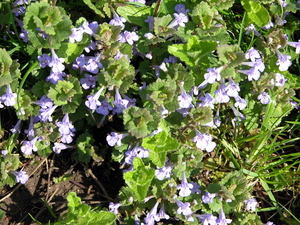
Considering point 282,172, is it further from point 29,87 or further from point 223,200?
point 29,87

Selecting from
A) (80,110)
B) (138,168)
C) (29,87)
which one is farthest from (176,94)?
(29,87)

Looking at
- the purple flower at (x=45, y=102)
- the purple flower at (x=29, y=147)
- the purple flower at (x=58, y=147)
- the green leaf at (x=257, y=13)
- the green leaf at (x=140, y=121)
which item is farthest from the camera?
the green leaf at (x=257, y=13)

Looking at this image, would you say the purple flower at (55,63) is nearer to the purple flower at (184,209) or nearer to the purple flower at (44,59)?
the purple flower at (44,59)

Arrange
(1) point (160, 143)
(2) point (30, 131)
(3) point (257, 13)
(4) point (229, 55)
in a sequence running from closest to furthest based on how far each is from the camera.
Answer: (1) point (160, 143) → (4) point (229, 55) → (2) point (30, 131) → (3) point (257, 13)

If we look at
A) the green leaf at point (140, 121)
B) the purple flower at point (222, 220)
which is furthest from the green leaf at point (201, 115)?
the purple flower at point (222, 220)

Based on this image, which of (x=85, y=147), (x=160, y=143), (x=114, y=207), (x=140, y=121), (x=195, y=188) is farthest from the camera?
(x=85, y=147)

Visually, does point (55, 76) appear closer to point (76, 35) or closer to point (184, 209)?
point (76, 35)

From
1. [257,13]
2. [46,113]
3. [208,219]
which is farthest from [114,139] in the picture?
[257,13]

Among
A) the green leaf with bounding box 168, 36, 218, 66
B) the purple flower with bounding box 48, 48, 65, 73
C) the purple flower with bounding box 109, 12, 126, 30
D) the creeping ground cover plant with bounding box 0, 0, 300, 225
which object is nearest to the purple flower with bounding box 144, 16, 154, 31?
the creeping ground cover plant with bounding box 0, 0, 300, 225
